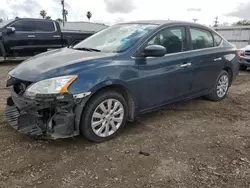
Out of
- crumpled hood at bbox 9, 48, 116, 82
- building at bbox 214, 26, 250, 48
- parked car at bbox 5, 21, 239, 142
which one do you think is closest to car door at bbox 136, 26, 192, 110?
parked car at bbox 5, 21, 239, 142

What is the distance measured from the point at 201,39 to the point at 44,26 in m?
7.32

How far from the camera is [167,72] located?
3.85 meters

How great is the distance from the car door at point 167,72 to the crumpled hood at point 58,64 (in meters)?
0.61

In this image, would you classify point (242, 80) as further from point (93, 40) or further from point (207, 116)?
point (93, 40)

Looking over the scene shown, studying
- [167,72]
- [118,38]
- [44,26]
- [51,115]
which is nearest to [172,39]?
[167,72]

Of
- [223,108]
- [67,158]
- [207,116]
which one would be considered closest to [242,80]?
[223,108]

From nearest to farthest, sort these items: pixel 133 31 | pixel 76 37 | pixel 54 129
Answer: pixel 54 129 → pixel 133 31 → pixel 76 37

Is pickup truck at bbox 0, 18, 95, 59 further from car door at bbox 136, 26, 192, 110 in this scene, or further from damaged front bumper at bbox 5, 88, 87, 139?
damaged front bumper at bbox 5, 88, 87, 139

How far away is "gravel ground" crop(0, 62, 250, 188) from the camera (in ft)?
8.38

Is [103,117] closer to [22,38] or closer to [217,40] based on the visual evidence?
[217,40]

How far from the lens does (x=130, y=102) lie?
3.57 metres

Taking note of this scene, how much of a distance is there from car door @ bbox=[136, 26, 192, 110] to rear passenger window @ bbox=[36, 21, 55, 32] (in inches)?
286

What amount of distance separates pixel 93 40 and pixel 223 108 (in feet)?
9.07

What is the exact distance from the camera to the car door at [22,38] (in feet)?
30.1
